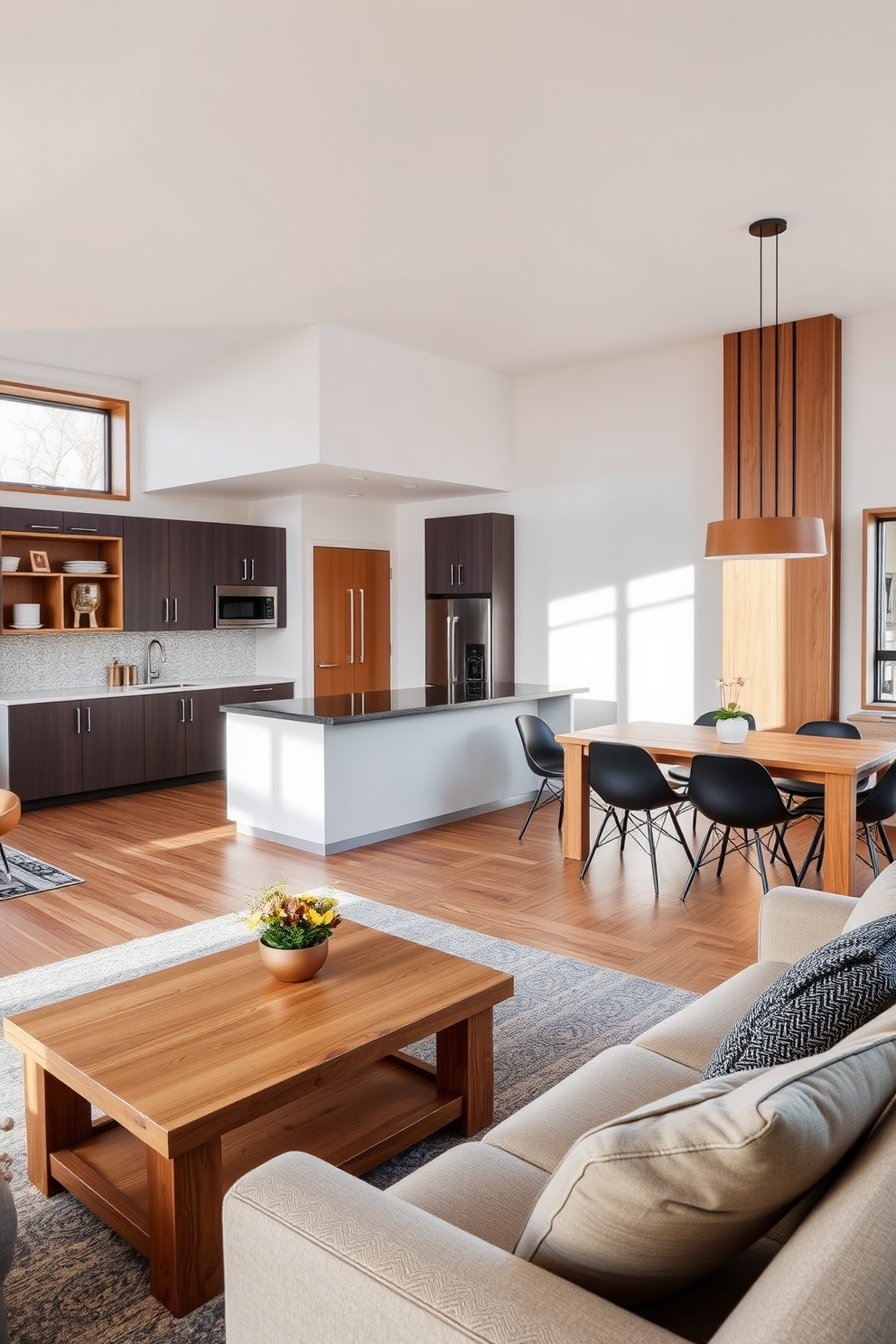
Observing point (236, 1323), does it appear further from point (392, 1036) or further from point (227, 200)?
point (227, 200)

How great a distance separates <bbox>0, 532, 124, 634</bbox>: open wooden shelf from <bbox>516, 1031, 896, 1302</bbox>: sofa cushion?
6680mm

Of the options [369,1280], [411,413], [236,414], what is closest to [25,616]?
[236,414]

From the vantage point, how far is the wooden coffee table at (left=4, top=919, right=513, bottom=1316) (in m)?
1.89

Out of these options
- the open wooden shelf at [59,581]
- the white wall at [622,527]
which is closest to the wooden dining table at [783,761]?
the white wall at [622,527]

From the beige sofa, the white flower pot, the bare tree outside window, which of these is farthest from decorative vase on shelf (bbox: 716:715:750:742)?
the bare tree outside window

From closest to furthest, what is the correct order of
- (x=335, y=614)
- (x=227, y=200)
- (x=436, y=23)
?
(x=436, y=23) → (x=227, y=200) → (x=335, y=614)

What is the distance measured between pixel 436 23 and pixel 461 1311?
359 centimetres

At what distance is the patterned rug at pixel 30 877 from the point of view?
477cm

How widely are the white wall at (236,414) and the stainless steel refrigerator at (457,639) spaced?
2.29 meters

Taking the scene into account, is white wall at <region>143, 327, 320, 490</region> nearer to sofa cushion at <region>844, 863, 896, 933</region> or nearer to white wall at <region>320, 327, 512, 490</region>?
white wall at <region>320, 327, 512, 490</region>

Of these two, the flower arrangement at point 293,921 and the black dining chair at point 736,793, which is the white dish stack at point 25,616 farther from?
the flower arrangement at point 293,921

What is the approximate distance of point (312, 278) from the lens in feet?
18.4

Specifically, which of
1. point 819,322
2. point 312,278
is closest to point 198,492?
point 312,278

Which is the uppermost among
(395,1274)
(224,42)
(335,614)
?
(224,42)
